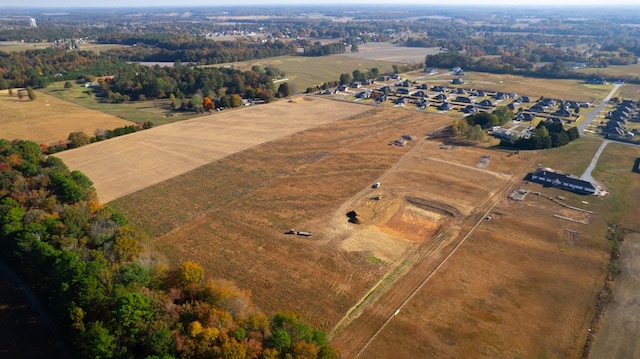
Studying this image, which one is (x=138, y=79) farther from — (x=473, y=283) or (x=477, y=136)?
(x=473, y=283)

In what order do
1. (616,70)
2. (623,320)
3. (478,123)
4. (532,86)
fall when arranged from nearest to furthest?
(623,320)
(478,123)
(532,86)
(616,70)

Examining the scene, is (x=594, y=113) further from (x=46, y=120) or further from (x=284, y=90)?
(x=46, y=120)

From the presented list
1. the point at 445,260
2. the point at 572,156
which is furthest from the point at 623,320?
the point at 572,156

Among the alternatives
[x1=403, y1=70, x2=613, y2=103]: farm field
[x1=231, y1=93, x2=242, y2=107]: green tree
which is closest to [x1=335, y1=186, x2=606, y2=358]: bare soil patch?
[x1=231, y1=93, x2=242, y2=107]: green tree

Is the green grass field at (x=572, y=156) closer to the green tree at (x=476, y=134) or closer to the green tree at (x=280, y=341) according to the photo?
the green tree at (x=476, y=134)

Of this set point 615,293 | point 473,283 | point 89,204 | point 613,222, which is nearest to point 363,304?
point 473,283

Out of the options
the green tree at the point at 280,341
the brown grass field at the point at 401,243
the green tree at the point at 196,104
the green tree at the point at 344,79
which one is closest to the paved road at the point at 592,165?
the brown grass field at the point at 401,243

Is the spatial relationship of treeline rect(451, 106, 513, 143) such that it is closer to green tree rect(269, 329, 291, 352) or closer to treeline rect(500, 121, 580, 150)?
treeline rect(500, 121, 580, 150)
